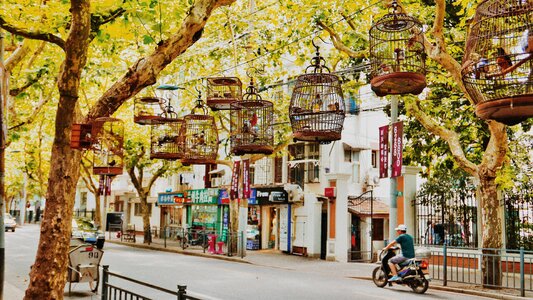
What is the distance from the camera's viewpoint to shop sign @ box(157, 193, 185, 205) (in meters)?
36.3

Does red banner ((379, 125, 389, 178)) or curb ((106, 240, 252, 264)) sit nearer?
red banner ((379, 125, 389, 178))

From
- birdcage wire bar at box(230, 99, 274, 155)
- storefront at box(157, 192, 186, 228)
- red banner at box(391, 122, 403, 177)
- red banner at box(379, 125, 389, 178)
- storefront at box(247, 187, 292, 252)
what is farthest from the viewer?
storefront at box(157, 192, 186, 228)

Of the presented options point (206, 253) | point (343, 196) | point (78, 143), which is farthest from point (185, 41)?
point (206, 253)

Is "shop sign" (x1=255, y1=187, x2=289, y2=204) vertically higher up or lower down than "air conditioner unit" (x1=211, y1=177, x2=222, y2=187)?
lower down

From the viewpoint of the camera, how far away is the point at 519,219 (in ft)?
56.7

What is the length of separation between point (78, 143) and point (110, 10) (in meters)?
2.93

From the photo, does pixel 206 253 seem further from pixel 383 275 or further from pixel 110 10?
pixel 110 10

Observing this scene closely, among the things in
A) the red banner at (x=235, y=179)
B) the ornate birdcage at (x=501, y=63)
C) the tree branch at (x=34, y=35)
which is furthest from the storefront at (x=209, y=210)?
the ornate birdcage at (x=501, y=63)

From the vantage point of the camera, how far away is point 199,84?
22688mm

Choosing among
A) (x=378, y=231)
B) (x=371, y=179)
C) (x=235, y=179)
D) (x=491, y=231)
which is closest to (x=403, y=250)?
(x=491, y=231)

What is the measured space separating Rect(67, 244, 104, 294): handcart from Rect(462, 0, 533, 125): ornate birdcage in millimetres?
10225

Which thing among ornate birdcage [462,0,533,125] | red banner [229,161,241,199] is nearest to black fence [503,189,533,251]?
red banner [229,161,241,199]

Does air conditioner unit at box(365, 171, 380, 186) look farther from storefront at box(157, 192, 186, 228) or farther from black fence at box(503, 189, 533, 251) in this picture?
storefront at box(157, 192, 186, 228)

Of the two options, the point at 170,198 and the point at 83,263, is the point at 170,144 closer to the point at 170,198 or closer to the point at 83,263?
the point at 83,263
